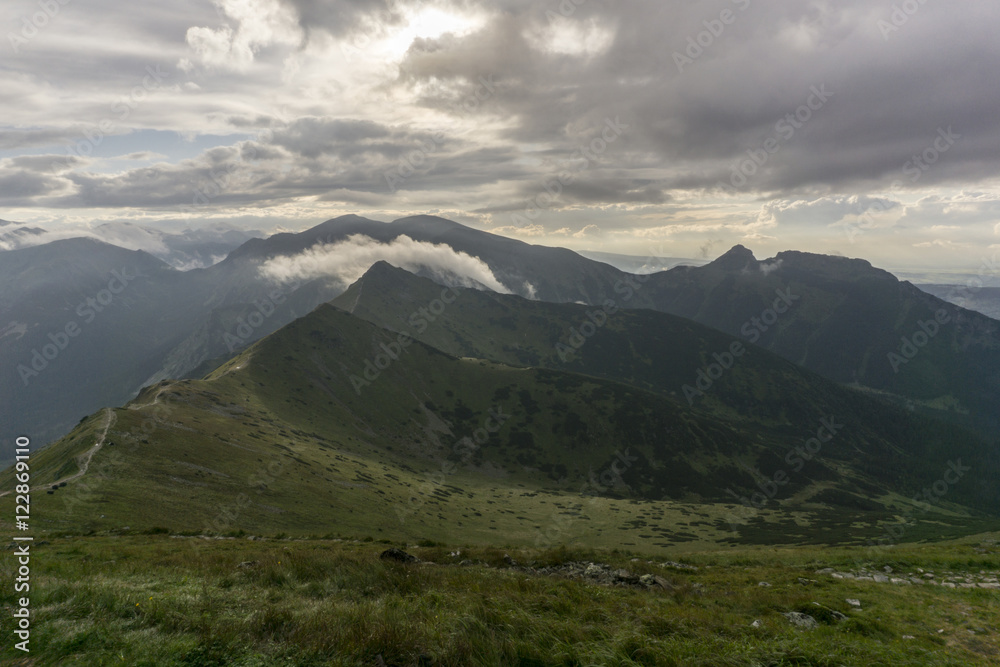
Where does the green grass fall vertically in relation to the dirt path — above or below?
above

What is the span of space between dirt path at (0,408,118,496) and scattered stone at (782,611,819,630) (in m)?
91.4

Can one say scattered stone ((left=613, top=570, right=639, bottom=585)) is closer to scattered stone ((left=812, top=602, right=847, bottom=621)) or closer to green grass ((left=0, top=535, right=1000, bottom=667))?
green grass ((left=0, top=535, right=1000, bottom=667))

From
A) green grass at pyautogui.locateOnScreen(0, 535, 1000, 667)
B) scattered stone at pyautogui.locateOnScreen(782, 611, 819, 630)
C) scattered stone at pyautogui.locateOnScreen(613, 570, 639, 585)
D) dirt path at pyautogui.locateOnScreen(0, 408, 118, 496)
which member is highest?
green grass at pyautogui.locateOnScreen(0, 535, 1000, 667)

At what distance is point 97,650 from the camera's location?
10.1 meters

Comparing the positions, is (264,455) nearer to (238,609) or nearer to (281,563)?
(281,563)

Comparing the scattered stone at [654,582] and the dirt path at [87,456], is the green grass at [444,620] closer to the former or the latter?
the scattered stone at [654,582]

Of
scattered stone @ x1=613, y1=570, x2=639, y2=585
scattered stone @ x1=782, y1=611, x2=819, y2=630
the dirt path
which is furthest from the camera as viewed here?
the dirt path

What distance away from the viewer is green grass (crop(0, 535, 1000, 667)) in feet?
34.7

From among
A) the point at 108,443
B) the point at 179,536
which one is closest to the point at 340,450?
the point at 108,443

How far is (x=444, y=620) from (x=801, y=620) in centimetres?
1675

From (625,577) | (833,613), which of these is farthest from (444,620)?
(833,613)

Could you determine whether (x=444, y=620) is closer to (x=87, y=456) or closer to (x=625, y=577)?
(x=625, y=577)

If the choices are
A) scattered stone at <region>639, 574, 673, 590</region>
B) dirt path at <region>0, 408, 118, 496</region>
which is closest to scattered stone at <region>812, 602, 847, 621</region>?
scattered stone at <region>639, 574, 673, 590</region>

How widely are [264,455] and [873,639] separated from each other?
125879mm
